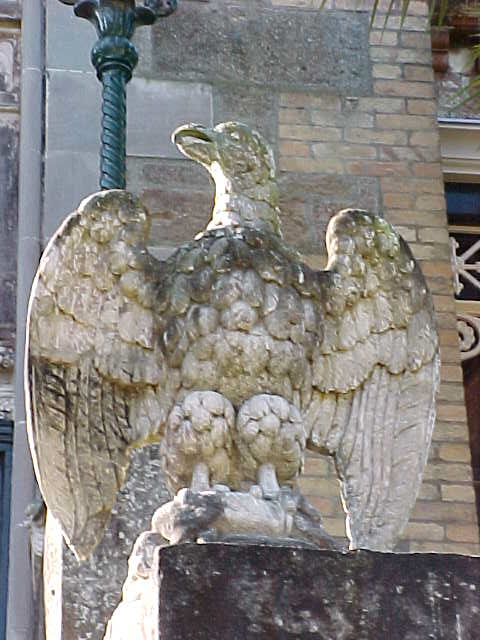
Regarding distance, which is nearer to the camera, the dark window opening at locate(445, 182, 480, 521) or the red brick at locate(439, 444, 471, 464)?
the red brick at locate(439, 444, 471, 464)

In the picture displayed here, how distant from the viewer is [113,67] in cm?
606

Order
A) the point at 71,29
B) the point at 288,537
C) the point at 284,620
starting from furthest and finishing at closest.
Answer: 1. the point at 71,29
2. the point at 288,537
3. the point at 284,620

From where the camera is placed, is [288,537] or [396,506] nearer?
[288,537]

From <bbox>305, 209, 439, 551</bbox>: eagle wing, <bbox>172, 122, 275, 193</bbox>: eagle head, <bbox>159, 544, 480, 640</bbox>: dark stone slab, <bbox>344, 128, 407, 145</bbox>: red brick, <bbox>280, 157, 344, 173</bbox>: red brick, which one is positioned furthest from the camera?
<bbox>344, 128, 407, 145</bbox>: red brick

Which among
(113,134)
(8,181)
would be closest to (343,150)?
(8,181)

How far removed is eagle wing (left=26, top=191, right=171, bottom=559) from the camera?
15.3ft

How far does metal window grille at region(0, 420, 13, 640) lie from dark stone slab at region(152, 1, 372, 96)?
5.86ft

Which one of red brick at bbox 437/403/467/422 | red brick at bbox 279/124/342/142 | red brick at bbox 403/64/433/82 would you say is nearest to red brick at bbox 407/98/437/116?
red brick at bbox 403/64/433/82

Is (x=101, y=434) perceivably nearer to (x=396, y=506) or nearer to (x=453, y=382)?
(x=396, y=506)

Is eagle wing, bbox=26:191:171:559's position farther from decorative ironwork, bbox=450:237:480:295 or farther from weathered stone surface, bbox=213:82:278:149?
decorative ironwork, bbox=450:237:480:295

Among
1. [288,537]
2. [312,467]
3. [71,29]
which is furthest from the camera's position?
[71,29]

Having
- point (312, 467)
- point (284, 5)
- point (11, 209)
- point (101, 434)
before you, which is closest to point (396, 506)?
point (101, 434)

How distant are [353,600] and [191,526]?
0.44 m

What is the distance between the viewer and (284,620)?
412cm
